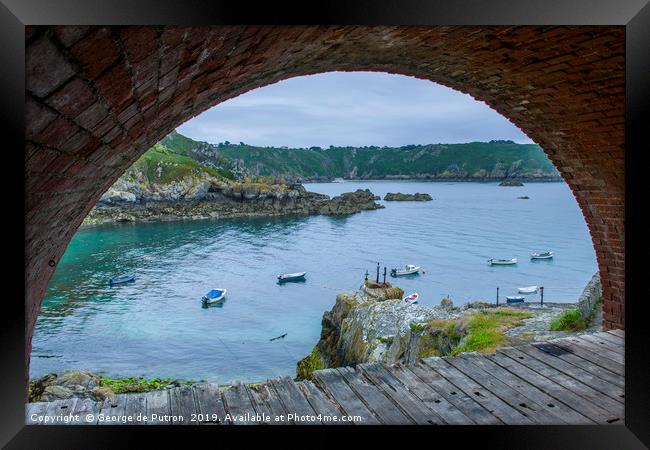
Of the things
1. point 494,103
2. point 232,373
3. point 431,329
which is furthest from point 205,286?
point 494,103

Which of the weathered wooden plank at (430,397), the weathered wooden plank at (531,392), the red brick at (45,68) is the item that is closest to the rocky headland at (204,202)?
the weathered wooden plank at (430,397)

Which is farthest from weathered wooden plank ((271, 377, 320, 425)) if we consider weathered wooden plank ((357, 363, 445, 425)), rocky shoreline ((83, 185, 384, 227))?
rocky shoreline ((83, 185, 384, 227))

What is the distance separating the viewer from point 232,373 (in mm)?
25906

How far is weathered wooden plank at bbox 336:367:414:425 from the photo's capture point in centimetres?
300

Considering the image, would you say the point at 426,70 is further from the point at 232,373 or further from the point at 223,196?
the point at 223,196

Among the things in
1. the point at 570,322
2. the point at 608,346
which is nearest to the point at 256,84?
the point at 608,346

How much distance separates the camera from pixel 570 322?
29.2ft

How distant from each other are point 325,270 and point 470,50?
4731cm

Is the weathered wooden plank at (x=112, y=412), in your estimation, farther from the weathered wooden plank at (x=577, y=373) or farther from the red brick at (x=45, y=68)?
the weathered wooden plank at (x=577, y=373)

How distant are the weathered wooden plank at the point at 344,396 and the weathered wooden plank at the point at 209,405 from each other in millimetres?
764

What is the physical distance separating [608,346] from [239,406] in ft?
11.7

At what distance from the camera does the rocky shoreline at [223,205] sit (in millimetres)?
66938

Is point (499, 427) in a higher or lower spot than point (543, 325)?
higher

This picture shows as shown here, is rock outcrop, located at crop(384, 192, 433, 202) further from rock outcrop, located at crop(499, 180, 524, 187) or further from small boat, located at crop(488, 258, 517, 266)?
small boat, located at crop(488, 258, 517, 266)
